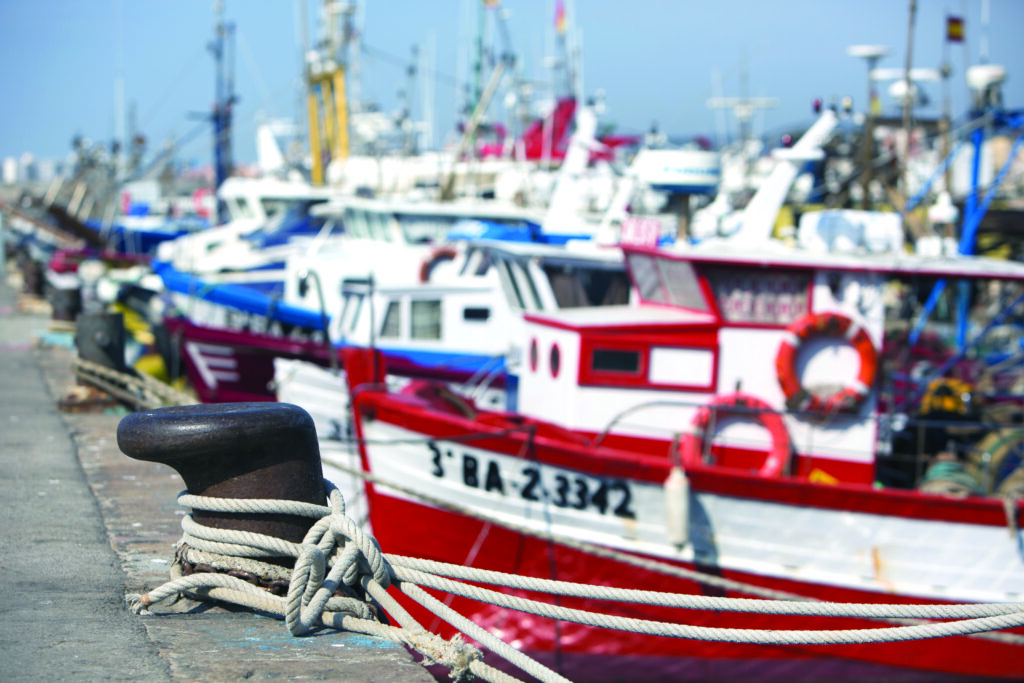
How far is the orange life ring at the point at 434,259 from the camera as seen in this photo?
1448cm

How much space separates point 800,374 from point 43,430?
5824 millimetres

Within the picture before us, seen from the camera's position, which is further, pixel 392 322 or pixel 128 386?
pixel 392 322

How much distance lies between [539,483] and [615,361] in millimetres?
1243

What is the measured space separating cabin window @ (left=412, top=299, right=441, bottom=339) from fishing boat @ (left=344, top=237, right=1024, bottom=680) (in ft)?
12.3

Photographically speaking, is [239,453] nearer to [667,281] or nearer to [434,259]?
[667,281]

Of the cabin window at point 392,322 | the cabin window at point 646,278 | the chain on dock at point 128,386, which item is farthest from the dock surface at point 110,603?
the cabin window at point 392,322

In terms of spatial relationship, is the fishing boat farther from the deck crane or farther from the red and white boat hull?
the deck crane

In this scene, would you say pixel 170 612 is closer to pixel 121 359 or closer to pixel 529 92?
pixel 121 359

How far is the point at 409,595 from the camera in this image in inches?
121


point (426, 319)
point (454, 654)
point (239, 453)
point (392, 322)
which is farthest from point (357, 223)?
Answer: point (454, 654)

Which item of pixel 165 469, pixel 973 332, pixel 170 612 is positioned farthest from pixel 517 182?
pixel 170 612

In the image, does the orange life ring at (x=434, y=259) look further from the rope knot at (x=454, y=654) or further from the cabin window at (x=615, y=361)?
the rope knot at (x=454, y=654)

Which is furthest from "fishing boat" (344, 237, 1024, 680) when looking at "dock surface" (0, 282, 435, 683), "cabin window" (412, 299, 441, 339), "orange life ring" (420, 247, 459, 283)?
"orange life ring" (420, 247, 459, 283)

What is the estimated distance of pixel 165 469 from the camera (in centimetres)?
556
